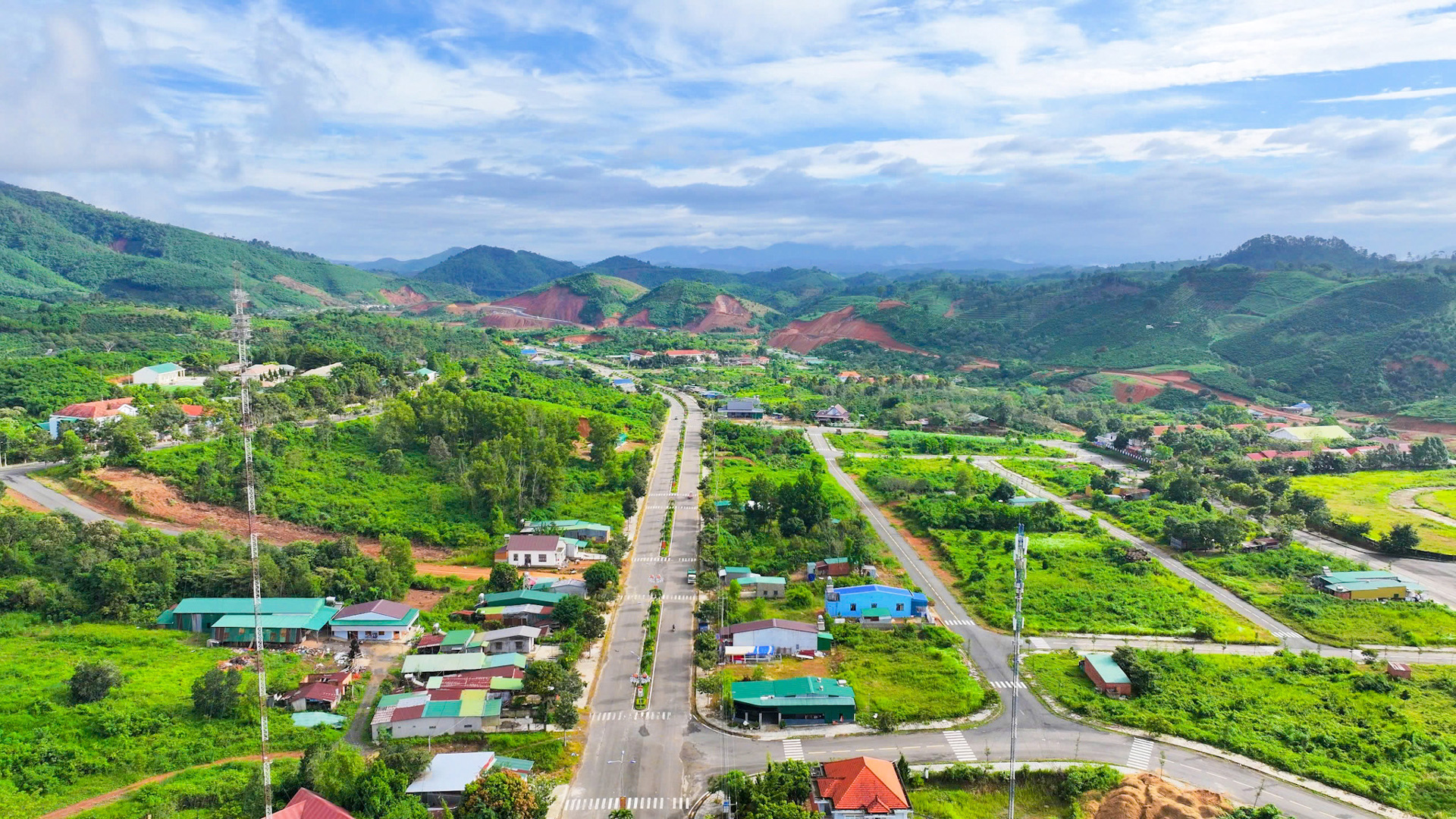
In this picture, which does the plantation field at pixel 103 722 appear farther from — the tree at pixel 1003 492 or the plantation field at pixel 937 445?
the plantation field at pixel 937 445

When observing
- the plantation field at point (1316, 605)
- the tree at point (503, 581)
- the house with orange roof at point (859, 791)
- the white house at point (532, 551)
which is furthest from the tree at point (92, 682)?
the plantation field at point (1316, 605)

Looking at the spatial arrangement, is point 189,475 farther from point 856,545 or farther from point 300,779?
point 856,545

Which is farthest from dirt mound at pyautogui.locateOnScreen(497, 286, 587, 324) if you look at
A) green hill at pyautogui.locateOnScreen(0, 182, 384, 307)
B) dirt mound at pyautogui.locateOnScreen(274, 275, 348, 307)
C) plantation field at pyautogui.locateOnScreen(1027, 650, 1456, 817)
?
plantation field at pyautogui.locateOnScreen(1027, 650, 1456, 817)

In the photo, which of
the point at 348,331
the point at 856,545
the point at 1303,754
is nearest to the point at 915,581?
the point at 856,545

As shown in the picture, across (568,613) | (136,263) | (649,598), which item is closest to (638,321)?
(136,263)

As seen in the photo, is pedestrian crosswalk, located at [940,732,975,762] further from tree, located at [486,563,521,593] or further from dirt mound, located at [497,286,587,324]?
dirt mound, located at [497,286,587,324]

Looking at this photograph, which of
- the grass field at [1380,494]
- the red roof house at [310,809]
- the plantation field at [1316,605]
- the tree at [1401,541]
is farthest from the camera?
the grass field at [1380,494]

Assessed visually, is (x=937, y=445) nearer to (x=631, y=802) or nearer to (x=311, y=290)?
(x=631, y=802)
